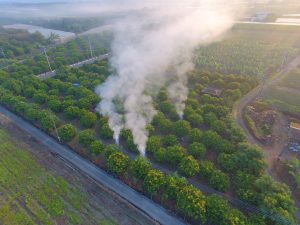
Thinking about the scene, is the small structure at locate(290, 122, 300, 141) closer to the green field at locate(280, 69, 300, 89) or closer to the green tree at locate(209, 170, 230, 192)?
the green tree at locate(209, 170, 230, 192)

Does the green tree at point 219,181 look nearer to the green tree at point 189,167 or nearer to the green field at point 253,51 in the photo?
the green tree at point 189,167

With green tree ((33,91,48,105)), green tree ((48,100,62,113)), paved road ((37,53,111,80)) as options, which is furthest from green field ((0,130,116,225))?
paved road ((37,53,111,80))

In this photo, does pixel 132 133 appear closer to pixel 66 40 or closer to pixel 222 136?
pixel 222 136

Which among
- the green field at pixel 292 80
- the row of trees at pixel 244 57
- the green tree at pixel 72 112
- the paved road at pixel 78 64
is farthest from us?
the paved road at pixel 78 64

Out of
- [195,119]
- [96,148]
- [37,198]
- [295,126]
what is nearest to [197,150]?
[195,119]

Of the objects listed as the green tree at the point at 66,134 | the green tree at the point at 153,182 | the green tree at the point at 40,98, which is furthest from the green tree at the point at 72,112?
the green tree at the point at 153,182

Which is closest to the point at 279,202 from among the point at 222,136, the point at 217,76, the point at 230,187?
the point at 230,187
